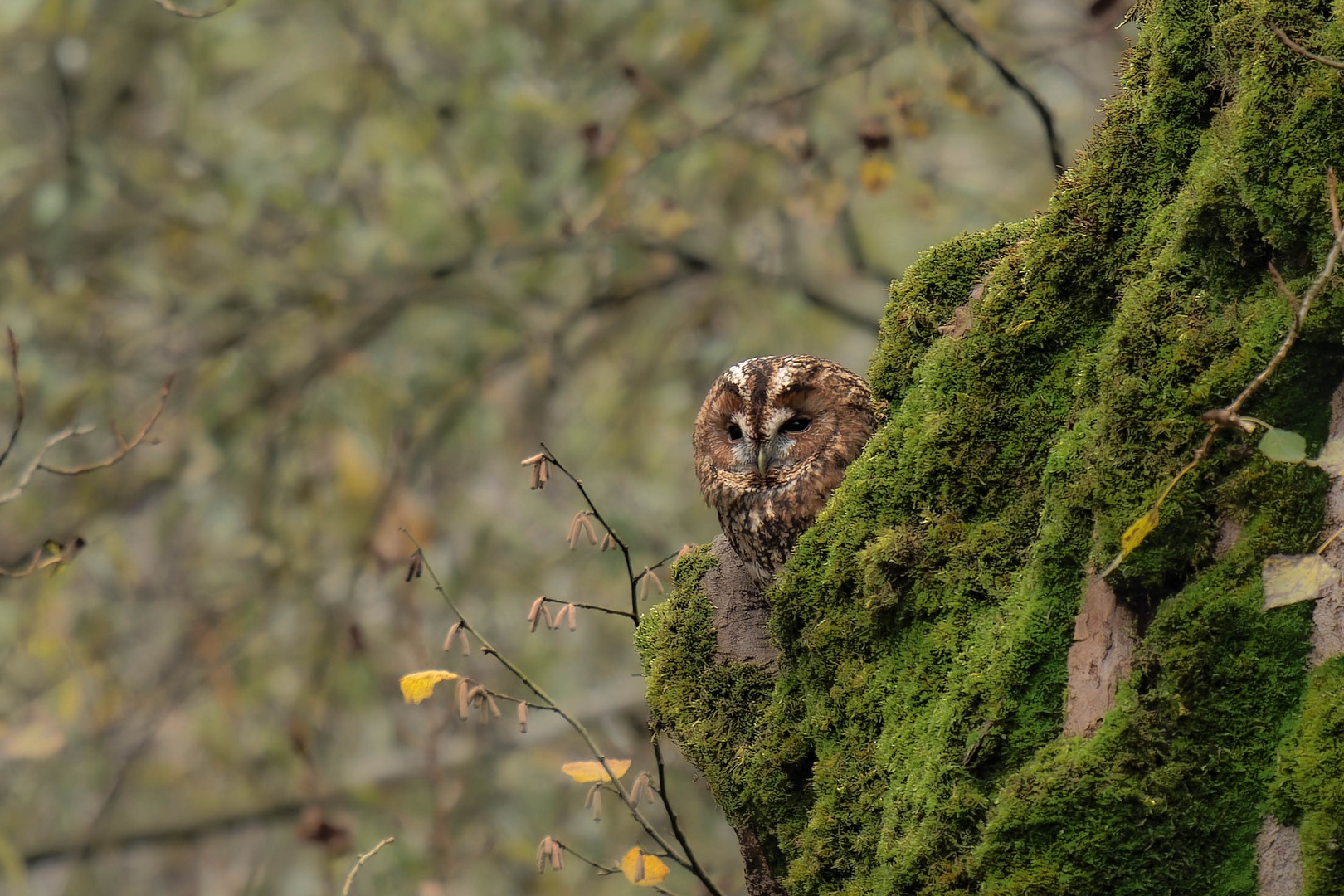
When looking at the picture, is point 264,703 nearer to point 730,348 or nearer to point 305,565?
point 305,565

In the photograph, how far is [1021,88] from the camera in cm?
432

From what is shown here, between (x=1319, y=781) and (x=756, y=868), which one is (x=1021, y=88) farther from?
(x=1319, y=781)

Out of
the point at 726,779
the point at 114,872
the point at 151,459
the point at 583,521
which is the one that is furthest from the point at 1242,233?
the point at 114,872

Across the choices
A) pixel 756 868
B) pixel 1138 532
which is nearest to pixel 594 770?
pixel 756 868

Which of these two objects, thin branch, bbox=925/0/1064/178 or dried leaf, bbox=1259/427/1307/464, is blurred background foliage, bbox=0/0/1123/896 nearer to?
thin branch, bbox=925/0/1064/178

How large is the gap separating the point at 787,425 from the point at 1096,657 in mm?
1495

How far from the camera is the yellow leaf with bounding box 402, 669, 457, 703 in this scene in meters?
2.24

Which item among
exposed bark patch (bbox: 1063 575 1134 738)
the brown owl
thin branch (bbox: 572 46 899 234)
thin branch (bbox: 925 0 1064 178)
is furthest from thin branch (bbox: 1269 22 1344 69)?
thin branch (bbox: 572 46 899 234)

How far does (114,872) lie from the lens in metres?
5.26

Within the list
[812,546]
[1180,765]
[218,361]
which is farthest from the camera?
[218,361]

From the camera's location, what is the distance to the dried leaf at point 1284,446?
1.09 m

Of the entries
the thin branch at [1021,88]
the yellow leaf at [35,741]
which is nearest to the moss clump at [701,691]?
the thin branch at [1021,88]

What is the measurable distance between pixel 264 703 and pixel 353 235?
7.24 feet

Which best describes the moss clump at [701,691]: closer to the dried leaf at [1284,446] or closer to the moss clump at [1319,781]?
the moss clump at [1319,781]
